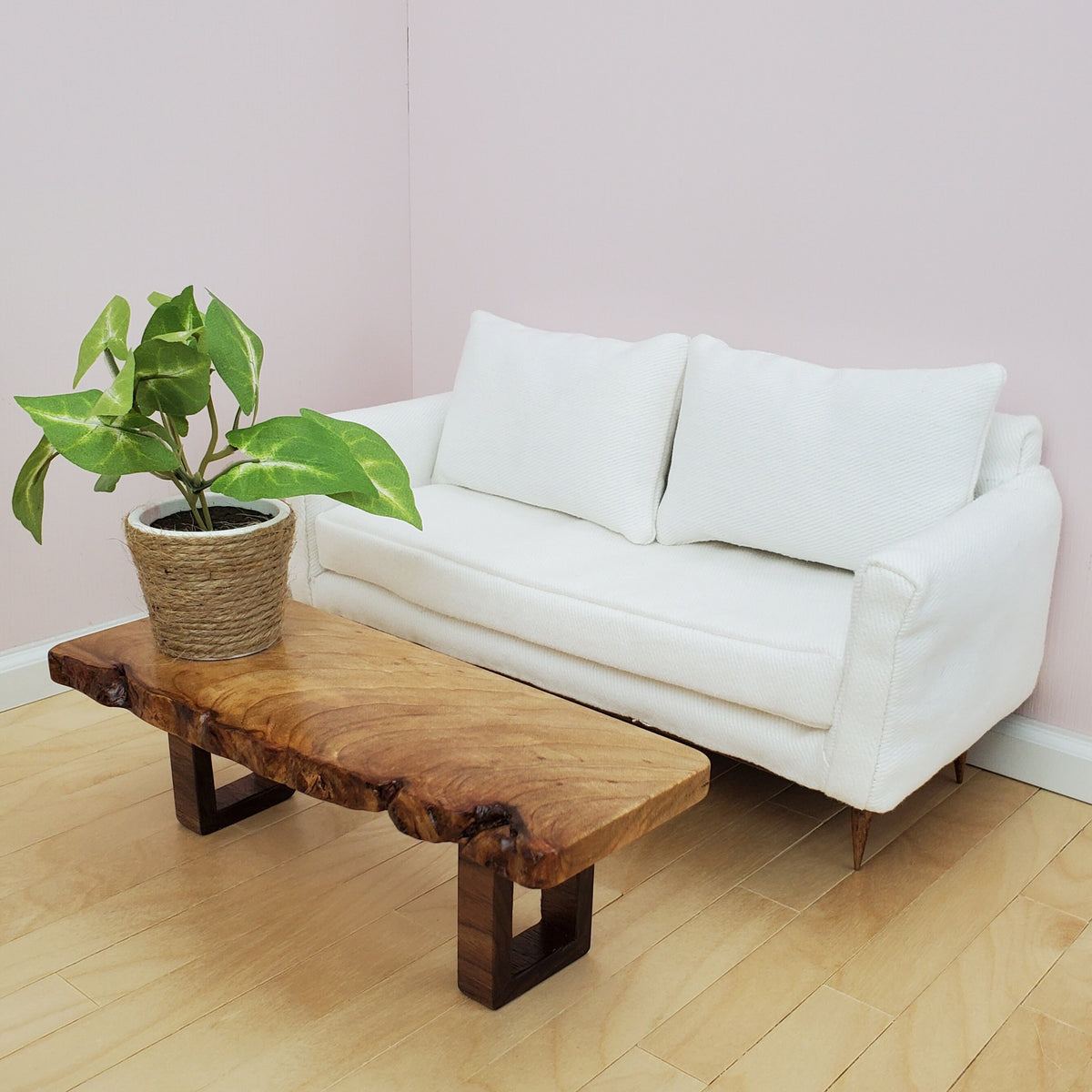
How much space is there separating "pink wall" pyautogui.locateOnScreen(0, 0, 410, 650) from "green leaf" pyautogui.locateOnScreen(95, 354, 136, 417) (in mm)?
1123

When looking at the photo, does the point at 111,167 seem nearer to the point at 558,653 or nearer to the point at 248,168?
the point at 248,168

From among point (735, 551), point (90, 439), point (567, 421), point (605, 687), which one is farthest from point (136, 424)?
point (735, 551)

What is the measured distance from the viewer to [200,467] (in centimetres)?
188

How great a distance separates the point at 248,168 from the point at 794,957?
7.45 ft

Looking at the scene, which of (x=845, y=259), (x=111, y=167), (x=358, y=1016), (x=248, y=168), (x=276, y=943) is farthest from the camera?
(x=248, y=168)

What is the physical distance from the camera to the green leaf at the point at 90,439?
1.70 meters

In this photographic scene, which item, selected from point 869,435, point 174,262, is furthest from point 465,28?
point 869,435

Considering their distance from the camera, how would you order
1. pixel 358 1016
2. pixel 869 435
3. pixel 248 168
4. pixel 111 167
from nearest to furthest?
pixel 358 1016, pixel 869 435, pixel 111 167, pixel 248 168

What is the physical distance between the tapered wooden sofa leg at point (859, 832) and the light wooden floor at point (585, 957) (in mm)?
43

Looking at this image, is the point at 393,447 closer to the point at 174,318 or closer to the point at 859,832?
the point at 174,318

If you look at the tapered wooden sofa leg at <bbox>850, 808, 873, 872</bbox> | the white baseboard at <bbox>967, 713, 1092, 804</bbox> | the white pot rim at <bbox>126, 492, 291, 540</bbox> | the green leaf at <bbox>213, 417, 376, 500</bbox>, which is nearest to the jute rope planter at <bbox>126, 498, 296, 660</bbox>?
the white pot rim at <bbox>126, 492, 291, 540</bbox>

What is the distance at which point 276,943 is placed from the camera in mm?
A: 1898

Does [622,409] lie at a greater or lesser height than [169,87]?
lesser

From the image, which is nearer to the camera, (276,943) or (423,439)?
(276,943)
